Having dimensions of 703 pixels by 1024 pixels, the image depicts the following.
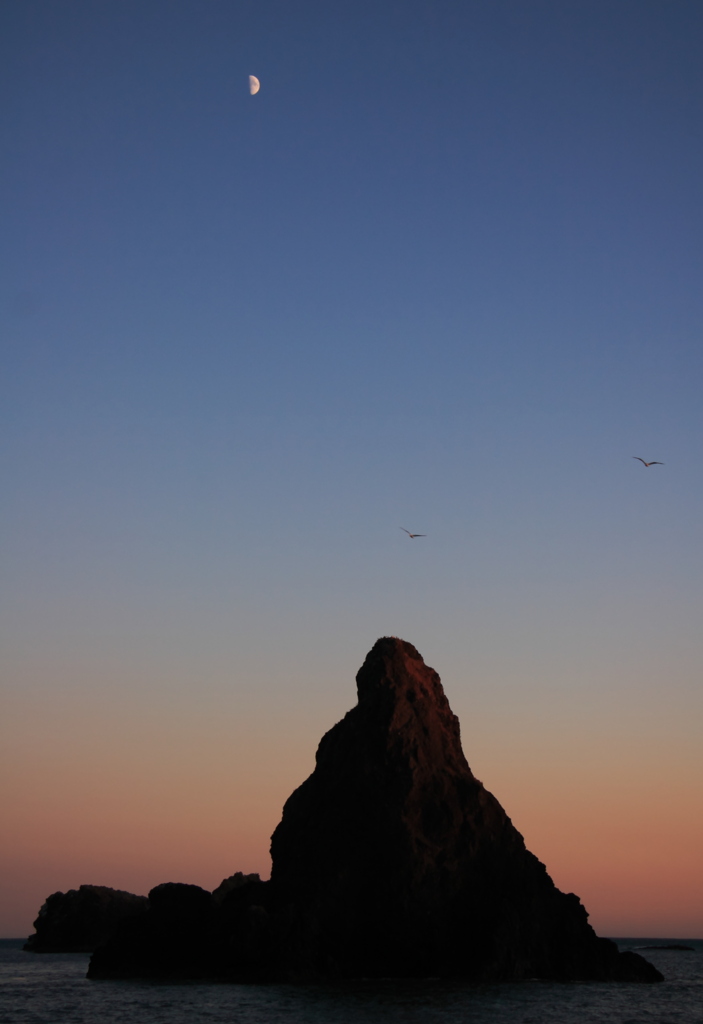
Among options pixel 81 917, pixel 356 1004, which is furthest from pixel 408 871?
pixel 81 917

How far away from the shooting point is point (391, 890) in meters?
47.3

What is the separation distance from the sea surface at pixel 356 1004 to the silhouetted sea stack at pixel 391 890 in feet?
4.60

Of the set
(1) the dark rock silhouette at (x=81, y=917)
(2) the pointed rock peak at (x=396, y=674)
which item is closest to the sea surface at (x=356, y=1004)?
(2) the pointed rock peak at (x=396, y=674)

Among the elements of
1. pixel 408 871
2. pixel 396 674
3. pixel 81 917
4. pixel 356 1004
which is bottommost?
pixel 356 1004

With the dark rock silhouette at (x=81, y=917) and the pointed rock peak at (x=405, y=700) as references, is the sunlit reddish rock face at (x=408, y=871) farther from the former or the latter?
the dark rock silhouette at (x=81, y=917)

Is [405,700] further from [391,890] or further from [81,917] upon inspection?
[81,917]

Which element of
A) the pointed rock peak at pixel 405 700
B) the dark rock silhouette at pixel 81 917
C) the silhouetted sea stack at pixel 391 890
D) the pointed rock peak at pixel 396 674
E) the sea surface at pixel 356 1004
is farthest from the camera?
the dark rock silhouette at pixel 81 917

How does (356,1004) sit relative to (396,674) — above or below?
below

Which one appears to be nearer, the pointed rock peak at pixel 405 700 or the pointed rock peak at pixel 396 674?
the pointed rock peak at pixel 405 700

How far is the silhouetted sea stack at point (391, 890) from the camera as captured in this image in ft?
153

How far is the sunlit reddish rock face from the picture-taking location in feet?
153

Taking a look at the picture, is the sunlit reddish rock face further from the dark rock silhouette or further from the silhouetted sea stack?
the dark rock silhouette

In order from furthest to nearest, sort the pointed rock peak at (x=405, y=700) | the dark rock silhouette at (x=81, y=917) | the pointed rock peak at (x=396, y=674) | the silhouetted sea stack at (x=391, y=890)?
1. the dark rock silhouette at (x=81, y=917)
2. the pointed rock peak at (x=396, y=674)
3. the pointed rock peak at (x=405, y=700)
4. the silhouetted sea stack at (x=391, y=890)

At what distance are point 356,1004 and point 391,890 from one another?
836cm
